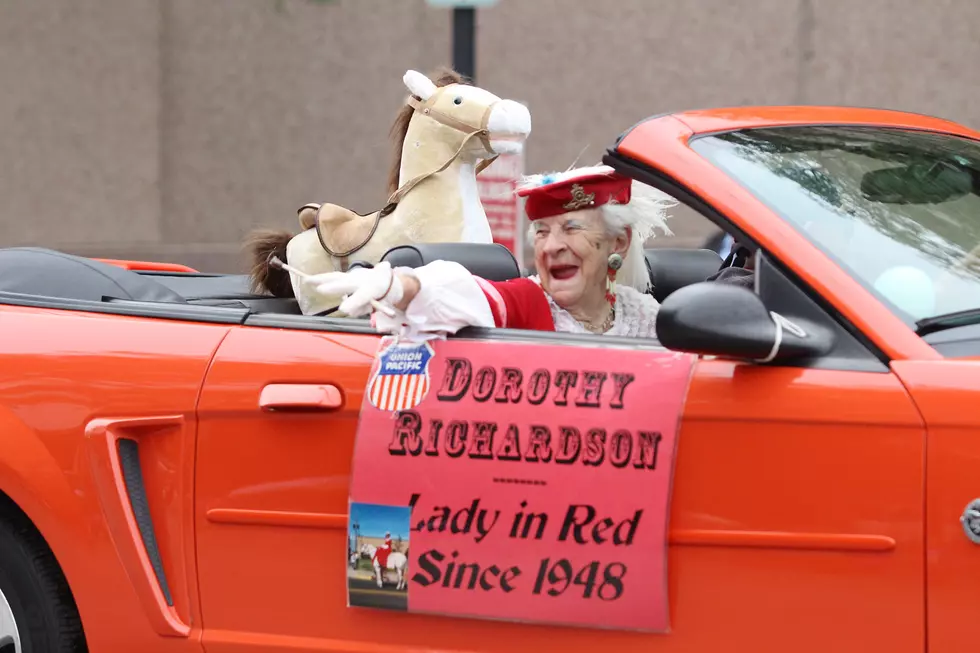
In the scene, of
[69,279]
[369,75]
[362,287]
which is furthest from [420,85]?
[369,75]

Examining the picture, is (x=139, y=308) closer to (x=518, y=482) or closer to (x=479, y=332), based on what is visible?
(x=479, y=332)

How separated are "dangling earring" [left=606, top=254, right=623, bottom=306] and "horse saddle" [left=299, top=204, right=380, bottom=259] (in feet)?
3.66

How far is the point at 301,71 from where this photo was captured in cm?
1384

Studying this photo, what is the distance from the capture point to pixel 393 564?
2.82 m

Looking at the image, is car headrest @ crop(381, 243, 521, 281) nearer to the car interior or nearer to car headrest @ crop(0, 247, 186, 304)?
the car interior

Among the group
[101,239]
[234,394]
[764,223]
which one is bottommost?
[101,239]

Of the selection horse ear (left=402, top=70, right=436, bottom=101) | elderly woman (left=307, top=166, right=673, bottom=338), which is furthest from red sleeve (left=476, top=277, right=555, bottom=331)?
horse ear (left=402, top=70, right=436, bottom=101)

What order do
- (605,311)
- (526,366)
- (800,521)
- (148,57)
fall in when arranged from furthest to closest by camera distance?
(148,57) < (605,311) < (526,366) < (800,521)

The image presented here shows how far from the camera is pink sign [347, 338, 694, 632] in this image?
2652mm

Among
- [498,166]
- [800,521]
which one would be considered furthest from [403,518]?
[498,166]

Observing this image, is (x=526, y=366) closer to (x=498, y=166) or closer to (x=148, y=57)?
(x=498, y=166)

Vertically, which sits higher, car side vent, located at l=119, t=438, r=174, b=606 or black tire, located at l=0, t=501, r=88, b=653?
car side vent, located at l=119, t=438, r=174, b=606

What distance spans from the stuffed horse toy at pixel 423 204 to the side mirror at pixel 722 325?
1931mm

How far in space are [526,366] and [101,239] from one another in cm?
1173
